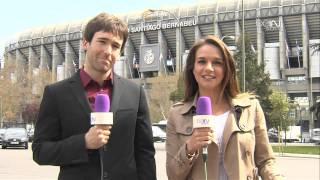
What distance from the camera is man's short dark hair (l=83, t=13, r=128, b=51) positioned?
338 cm

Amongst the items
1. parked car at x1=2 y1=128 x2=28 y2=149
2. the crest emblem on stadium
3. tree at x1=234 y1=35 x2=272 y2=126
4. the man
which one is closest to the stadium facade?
the crest emblem on stadium

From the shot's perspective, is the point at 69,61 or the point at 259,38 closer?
the point at 259,38

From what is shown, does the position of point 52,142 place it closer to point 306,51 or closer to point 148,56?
point 306,51

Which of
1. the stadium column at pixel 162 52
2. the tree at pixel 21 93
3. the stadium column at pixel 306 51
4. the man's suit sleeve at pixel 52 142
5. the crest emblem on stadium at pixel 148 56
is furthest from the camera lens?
the crest emblem on stadium at pixel 148 56

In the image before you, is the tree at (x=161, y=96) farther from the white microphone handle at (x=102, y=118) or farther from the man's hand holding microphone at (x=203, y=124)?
the white microphone handle at (x=102, y=118)

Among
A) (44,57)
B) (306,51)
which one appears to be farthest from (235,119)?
(44,57)

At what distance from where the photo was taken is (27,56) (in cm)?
11181

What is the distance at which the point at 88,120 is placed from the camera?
3.32m

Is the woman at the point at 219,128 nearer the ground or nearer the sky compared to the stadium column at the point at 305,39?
nearer the ground

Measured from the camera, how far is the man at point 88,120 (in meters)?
3.29

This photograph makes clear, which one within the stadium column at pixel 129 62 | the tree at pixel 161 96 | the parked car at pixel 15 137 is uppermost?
the stadium column at pixel 129 62

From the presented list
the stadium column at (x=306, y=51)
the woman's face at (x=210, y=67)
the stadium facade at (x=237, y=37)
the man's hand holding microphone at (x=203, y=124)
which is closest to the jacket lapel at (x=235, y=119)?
the woman's face at (x=210, y=67)

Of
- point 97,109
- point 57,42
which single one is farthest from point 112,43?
point 57,42

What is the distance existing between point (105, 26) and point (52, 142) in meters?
0.76
